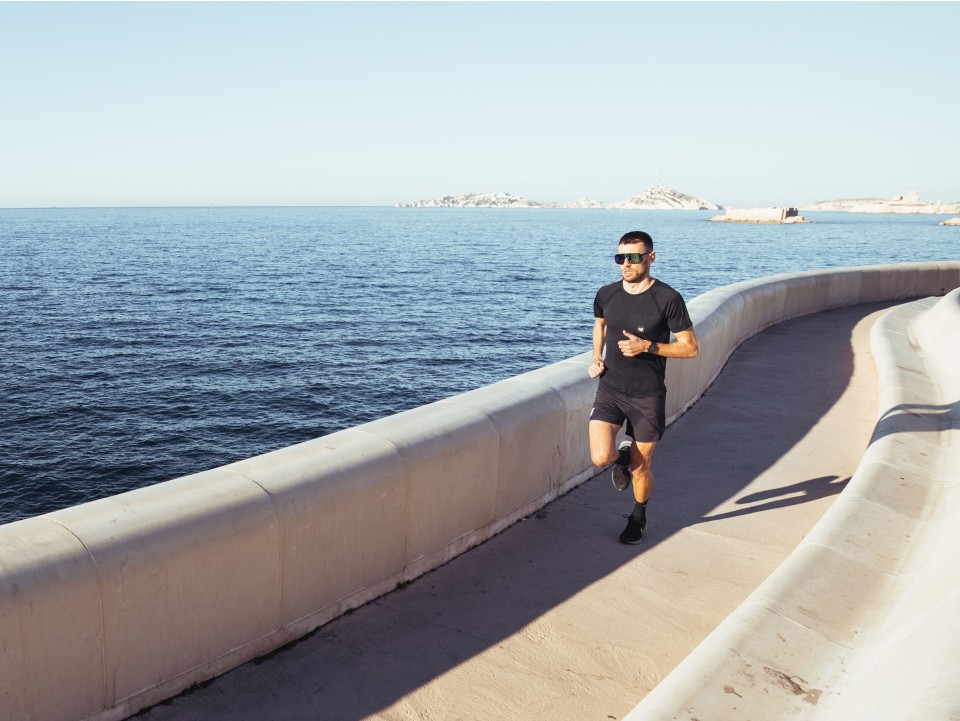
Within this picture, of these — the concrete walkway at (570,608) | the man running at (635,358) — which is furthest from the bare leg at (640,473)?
A: the concrete walkway at (570,608)

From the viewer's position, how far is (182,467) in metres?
17.8

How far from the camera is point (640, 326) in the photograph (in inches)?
187

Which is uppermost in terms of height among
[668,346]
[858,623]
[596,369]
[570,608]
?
[668,346]

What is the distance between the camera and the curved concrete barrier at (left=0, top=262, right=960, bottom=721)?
2861 millimetres

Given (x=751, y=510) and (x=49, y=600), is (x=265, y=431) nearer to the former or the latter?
(x=751, y=510)

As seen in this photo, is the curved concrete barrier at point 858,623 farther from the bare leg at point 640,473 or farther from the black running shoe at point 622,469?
the black running shoe at point 622,469

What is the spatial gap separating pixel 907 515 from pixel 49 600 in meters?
4.20

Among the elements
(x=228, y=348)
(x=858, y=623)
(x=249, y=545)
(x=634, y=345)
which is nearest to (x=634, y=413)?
(x=634, y=345)

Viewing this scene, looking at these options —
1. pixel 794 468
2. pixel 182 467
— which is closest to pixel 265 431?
pixel 182 467

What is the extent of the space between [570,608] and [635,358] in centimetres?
145

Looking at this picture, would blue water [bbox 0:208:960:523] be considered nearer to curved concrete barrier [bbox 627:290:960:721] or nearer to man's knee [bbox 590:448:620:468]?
man's knee [bbox 590:448:620:468]

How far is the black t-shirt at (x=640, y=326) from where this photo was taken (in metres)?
4.70

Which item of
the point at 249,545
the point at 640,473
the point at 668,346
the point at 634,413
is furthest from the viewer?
the point at 640,473

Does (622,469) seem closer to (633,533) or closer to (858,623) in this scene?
(633,533)
